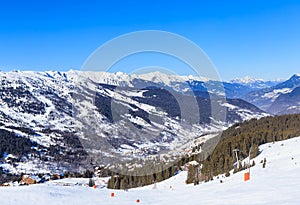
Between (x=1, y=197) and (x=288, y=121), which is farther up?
(x=288, y=121)

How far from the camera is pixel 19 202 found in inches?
1180

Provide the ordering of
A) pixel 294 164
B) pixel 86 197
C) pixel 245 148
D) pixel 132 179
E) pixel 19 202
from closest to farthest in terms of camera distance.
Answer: pixel 19 202, pixel 86 197, pixel 294 164, pixel 245 148, pixel 132 179

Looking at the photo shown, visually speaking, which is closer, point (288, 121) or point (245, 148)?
point (245, 148)

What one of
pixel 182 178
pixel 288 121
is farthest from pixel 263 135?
pixel 288 121

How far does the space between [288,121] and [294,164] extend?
108 meters

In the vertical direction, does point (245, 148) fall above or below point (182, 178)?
above

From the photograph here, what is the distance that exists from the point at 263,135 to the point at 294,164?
180 feet

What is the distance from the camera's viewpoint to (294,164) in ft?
136

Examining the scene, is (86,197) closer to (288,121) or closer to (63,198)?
(63,198)

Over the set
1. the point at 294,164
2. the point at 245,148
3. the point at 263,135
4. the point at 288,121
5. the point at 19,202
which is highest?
the point at 288,121

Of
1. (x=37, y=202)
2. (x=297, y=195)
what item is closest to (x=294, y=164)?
(x=297, y=195)

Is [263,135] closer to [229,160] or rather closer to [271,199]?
[229,160]

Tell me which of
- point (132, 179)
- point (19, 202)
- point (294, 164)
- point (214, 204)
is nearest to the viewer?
point (214, 204)

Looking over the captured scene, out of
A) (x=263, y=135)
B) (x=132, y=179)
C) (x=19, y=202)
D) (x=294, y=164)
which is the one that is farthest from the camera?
(x=132, y=179)
